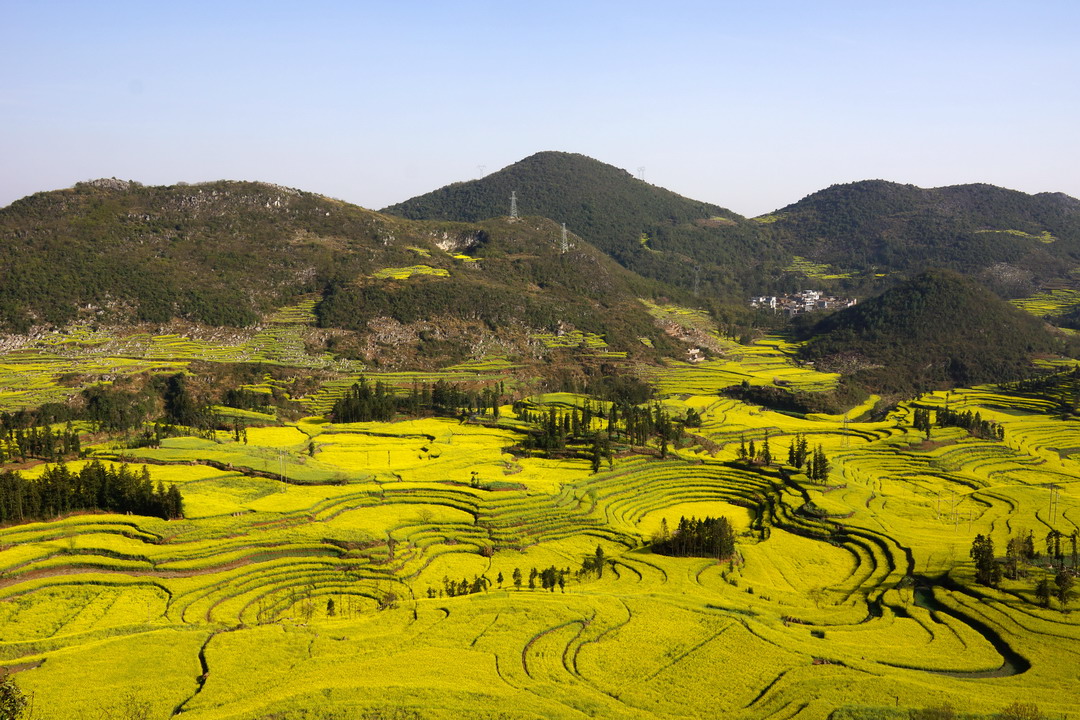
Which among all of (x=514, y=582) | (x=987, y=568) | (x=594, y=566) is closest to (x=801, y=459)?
(x=987, y=568)

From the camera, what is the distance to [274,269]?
134 m

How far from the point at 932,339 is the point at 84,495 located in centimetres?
13190

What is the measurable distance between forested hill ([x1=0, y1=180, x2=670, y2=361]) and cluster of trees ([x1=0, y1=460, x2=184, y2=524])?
6637 centimetres

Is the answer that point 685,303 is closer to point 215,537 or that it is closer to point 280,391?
point 280,391

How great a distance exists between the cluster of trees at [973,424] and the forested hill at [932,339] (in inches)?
1275

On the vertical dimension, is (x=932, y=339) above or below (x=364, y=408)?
above

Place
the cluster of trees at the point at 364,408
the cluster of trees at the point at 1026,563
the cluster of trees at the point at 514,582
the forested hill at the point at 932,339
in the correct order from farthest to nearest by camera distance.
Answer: the forested hill at the point at 932,339 < the cluster of trees at the point at 364,408 < the cluster of trees at the point at 514,582 < the cluster of trees at the point at 1026,563

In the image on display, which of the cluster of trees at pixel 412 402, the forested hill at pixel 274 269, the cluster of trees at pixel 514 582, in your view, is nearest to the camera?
the cluster of trees at pixel 514 582

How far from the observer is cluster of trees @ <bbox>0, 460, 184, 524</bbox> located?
161ft

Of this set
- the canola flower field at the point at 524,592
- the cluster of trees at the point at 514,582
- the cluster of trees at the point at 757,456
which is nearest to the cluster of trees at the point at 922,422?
the canola flower field at the point at 524,592

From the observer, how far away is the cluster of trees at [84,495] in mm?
48938

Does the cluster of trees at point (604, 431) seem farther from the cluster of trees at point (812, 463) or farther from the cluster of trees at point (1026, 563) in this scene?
the cluster of trees at point (1026, 563)

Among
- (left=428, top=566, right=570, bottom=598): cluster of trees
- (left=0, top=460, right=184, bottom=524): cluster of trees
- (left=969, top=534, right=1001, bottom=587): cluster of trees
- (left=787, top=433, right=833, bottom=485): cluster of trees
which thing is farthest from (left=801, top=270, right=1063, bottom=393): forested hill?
(left=0, top=460, right=184, bottom=524): cluster of trees

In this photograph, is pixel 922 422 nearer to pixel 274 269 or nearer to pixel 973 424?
pixel 973 424
